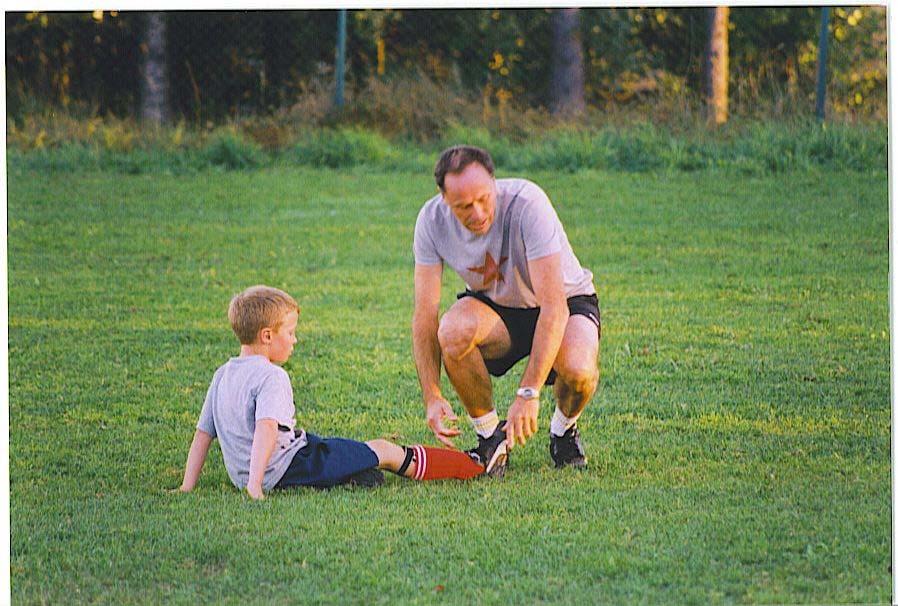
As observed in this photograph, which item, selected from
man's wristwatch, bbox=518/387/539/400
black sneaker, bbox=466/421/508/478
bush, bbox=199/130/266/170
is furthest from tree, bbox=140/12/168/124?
man's wristwatch, bbox=518/387/539/400

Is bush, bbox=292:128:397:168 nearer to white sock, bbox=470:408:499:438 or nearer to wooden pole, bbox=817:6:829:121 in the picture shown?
wooden pole, bbox=817:6:829:121

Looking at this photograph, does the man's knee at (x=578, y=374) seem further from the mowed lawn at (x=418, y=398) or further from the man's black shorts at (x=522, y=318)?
the mowed lawn at (x=418, y=398)

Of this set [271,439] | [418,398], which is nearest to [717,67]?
[418,398]

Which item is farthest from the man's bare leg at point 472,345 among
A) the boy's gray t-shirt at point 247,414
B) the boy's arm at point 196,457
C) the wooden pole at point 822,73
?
the wooden pole at point 822,73

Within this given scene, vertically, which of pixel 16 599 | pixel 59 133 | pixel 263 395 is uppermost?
pixel 59 133

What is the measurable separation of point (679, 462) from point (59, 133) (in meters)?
4.99

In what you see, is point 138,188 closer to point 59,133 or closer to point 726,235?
point 59,133

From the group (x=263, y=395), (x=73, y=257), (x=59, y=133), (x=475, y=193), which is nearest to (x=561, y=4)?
(x=475, y=193)

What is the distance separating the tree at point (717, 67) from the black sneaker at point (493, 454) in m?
4.00

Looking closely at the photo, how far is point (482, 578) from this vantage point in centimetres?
351

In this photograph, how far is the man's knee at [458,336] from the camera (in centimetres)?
421

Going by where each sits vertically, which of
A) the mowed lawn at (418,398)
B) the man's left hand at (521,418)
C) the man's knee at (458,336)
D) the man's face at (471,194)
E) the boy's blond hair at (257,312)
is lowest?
the mowed lawn at (418,398)

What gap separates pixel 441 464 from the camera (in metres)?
4.16

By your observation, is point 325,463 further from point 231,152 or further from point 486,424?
point 231,152
